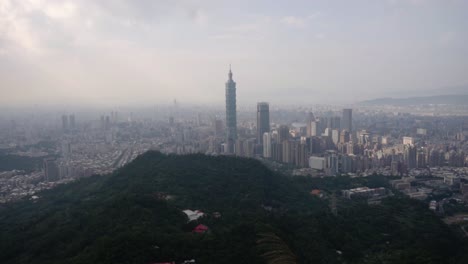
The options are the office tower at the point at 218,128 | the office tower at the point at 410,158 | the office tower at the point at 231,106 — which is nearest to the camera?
the office tower at the point at 410,158

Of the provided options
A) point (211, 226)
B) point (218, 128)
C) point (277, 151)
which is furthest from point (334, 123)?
point (211, 226)

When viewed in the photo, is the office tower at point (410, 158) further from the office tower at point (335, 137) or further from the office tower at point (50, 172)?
the office tower at point (50, 172)

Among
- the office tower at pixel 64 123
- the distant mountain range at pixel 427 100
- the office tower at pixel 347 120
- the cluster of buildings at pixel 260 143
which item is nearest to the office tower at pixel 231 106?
the cluster of buildings at pixel 260 143

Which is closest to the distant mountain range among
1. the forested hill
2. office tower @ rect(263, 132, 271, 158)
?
office tower @ rect(263, 132, 271, 158)

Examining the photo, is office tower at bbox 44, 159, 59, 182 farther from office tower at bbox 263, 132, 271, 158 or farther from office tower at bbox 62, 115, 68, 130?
office tower at bbox 62, 115, 68, 130

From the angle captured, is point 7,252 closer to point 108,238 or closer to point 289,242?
point 108,238

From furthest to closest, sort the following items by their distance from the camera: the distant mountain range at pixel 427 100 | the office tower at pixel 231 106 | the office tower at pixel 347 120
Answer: the distant mountain range at pixel 427 100, the office tower at pixel 347 120, the office tower at pixel 231 106

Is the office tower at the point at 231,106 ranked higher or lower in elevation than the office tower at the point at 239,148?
higher

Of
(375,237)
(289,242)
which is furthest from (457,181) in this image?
(289,242)
